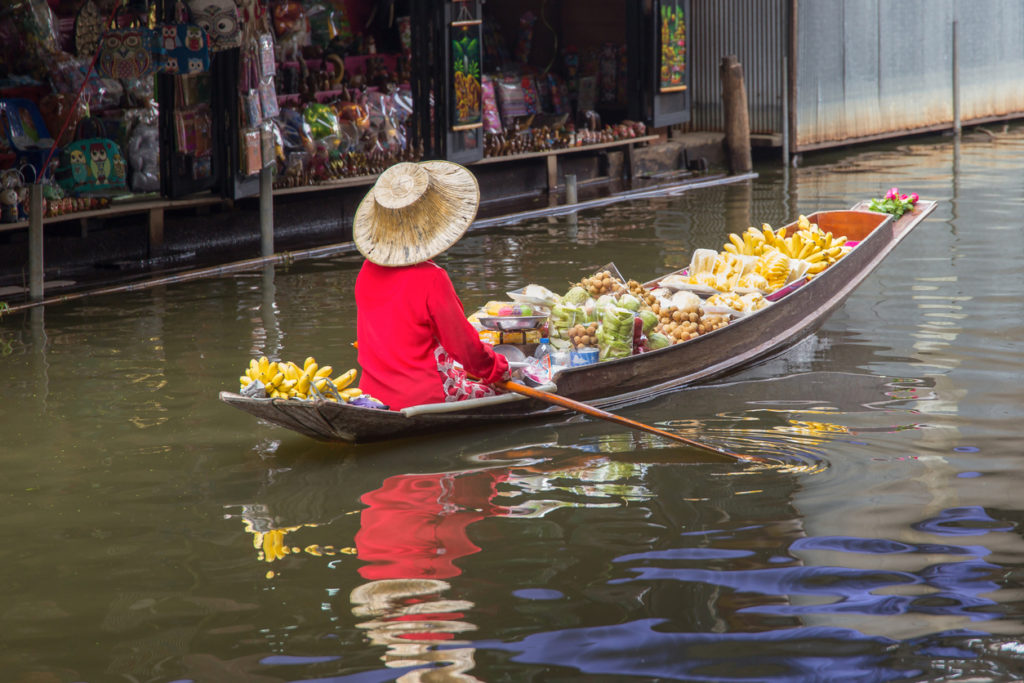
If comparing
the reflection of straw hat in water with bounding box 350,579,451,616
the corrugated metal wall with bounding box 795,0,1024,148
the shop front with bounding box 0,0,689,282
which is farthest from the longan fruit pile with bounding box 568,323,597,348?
the corrugated metal wall with bounding box 795,0,1024,148

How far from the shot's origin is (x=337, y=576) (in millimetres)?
4391

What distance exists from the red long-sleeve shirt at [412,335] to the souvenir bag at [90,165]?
5.11 meters

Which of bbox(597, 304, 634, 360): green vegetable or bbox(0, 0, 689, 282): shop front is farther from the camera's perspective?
bbox(0, 0, 689, 282): shop front

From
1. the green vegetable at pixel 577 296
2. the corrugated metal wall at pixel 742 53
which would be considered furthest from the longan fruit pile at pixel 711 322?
the corrugated metal wall at pixel 742 53

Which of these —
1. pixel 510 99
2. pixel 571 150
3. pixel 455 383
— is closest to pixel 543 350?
pixel 455 383

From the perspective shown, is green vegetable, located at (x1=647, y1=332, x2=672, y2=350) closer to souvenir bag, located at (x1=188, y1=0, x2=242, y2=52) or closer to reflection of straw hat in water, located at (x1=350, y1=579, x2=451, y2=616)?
reflection of straw hat in water, located at (x1=350, y1=579, x2=451, y2=616)

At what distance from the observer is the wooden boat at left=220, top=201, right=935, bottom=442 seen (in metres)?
5.39

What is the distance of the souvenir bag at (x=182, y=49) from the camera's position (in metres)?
9.44

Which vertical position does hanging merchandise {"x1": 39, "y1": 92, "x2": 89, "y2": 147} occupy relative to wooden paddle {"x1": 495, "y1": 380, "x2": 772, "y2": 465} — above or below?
above

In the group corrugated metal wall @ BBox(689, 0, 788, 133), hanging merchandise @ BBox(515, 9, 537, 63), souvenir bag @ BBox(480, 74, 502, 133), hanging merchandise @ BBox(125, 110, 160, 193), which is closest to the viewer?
hanging merchandise @ BBox(125, 110, 160, 193)

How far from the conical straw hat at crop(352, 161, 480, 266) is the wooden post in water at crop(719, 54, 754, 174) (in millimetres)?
9899

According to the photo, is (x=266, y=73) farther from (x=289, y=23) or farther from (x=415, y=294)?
(x=415, y=294)

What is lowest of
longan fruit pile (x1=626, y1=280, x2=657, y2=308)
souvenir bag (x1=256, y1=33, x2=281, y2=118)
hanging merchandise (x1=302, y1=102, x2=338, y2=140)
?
longan fruit pile (x1=626, y1=280, x2=657, y2=308)

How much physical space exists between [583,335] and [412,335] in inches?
49.0
